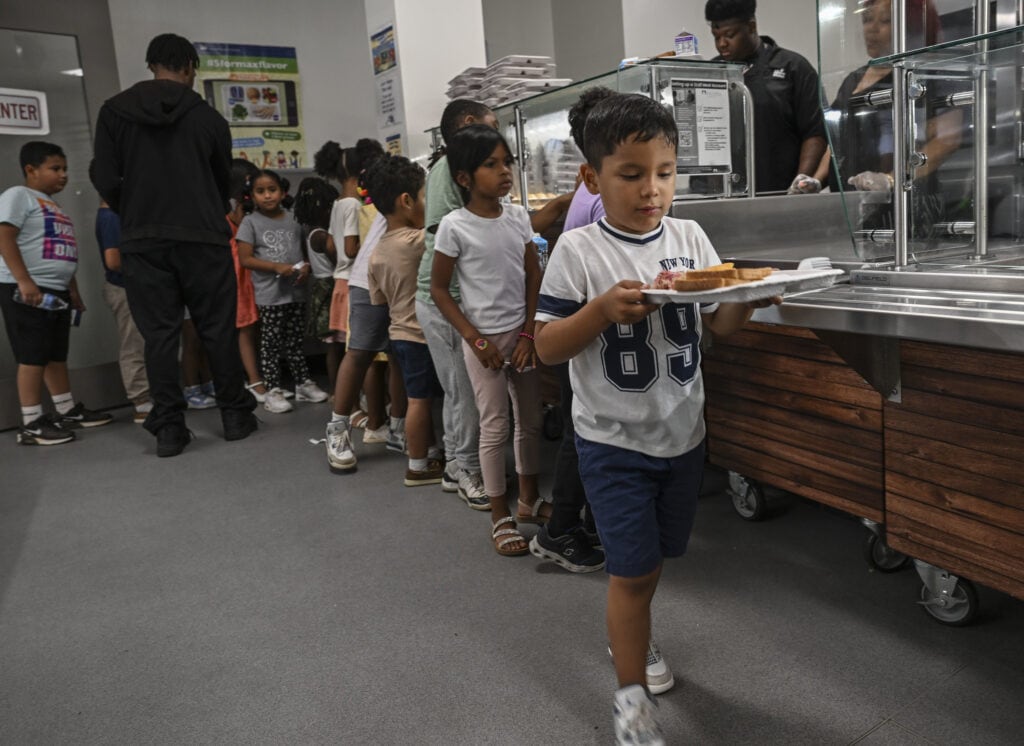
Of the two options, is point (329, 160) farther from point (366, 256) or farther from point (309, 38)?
point (309, 38)

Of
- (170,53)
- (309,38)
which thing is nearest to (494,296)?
(170,53)

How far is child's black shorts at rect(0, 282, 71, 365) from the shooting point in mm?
4160

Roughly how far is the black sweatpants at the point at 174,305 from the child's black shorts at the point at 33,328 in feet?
2.05

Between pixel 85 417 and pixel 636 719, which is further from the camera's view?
pixel 85 417

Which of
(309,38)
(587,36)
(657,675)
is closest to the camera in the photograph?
(657,675)

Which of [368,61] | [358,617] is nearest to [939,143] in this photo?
[358,617]

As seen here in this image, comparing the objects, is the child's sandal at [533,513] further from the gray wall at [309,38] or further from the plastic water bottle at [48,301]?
the gray wall at [309,38]

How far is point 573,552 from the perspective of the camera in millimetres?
2318

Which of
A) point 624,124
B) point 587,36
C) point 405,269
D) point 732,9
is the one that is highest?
point 587,36

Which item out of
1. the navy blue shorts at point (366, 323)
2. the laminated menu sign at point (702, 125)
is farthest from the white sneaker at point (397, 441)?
the laminated menu sign at point (702, 125)

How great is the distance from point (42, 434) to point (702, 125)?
3664mm

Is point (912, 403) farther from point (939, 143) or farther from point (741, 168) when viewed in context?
point (741, 168)

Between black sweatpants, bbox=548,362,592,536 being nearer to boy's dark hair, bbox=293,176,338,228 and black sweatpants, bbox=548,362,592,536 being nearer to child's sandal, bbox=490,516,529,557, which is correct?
child's sandal, bbox=490,516,529,557

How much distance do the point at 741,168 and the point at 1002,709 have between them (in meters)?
1.89
